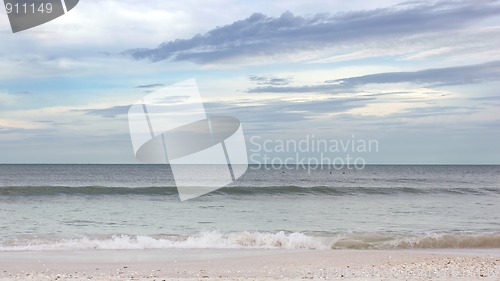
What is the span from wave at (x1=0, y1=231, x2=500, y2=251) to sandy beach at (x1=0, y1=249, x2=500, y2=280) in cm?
81

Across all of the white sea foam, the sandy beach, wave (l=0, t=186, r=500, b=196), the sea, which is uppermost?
the sandy beach

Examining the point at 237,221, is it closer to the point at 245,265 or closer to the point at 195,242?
the point at 195,242

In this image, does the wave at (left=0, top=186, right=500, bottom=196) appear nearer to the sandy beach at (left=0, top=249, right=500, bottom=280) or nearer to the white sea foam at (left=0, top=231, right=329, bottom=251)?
the white sea foam at (left=0, top=231, right=329, bottom=251)

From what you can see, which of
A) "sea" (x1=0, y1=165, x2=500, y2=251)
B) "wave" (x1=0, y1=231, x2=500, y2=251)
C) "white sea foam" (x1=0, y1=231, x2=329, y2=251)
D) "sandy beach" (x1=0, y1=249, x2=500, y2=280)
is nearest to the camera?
"sandy beach" (x1=0, y1=249, x2=500, y2=280)

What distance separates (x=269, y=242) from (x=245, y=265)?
163 inches

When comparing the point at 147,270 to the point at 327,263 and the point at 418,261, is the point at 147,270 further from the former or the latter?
the point at 418,261

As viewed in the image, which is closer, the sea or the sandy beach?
the sandy beach

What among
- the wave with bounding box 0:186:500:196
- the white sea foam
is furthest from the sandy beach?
the wave with bounding box 0:186:500:196

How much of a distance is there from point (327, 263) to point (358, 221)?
8.92m

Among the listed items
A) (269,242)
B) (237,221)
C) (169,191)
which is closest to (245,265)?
(269,242)

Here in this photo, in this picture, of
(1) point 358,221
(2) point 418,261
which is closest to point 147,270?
(2) point 418,261

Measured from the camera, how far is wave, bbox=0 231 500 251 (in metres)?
15.1

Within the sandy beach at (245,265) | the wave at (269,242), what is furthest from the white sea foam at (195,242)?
the sandy beach at (245,265)

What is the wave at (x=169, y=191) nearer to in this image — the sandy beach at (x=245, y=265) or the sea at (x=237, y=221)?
the sea at (x=237, y=221)
